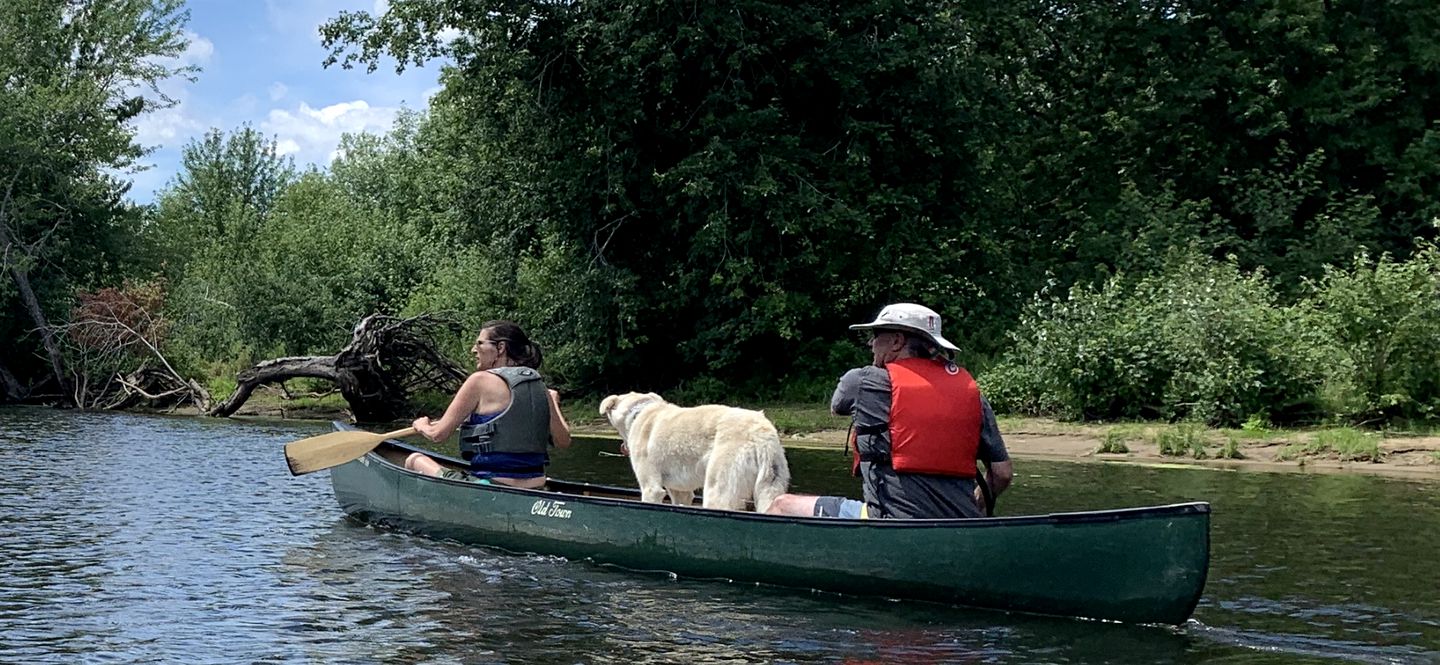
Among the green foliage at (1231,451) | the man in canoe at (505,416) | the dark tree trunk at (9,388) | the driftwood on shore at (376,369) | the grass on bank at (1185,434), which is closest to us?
the man in canoe at (505,416)

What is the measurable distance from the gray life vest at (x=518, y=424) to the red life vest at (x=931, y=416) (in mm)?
3372

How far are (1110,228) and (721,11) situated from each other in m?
9.56

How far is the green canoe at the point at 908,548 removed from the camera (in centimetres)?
809

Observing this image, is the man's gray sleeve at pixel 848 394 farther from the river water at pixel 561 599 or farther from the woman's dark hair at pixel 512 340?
the woman's dark hair at pixel 512 340

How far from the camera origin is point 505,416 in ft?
36.7

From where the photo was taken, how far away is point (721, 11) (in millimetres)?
25672

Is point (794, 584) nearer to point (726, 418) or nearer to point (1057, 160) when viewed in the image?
point (726, 418)

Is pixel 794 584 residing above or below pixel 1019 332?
below

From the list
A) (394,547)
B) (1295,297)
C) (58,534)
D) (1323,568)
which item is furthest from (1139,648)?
(1295,297)

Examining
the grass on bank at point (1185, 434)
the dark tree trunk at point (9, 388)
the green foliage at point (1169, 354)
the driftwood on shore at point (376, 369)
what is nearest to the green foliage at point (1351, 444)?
the grass on bank at point (1185, 434)

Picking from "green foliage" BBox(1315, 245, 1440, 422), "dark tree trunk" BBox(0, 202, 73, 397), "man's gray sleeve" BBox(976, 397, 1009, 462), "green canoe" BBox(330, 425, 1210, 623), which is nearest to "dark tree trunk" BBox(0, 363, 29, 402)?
"dark tree trunk" BBox(0, 202, 73, 397)

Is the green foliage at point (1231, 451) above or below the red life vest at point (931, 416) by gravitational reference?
below

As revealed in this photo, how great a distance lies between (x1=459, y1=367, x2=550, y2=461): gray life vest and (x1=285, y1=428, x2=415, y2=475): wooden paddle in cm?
133

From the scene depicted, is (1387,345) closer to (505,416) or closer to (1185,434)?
(1185,434)
